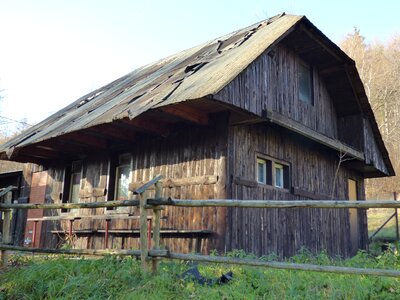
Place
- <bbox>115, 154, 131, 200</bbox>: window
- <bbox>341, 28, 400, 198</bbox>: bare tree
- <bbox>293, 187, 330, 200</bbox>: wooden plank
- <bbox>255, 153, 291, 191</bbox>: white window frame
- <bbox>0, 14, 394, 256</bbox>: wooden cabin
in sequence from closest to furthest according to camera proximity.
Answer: <bbox>0, 14, 394, 256</bbox>: wooden cabin < <bbox>255, 153, 291, 191</bbox>: white window frame < <bbox>293, 187, 330, 200</bbox>: wooden plank < <bbox>115, 154, 131, 200</bbox>: window < <bbox>341, 28, 400, 198</bbox>: bare tree

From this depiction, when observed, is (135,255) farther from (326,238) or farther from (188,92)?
(326,238)

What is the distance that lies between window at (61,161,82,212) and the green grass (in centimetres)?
636

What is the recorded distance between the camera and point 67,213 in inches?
459

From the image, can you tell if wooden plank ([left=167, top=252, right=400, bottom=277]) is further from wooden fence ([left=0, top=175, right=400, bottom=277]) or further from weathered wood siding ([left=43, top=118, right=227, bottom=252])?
weathered wood siding ([left=43, top=118, right=227, bottom=252])

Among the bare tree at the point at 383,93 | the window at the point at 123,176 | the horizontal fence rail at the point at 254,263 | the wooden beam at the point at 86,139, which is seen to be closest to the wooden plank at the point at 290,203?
the horizontal fence rail at the point at 254,263

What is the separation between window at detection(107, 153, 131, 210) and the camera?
422 inches

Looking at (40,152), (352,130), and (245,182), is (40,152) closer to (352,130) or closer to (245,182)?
(245,182)

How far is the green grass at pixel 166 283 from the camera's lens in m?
4.45

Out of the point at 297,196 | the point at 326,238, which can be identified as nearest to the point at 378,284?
the point at 297,196

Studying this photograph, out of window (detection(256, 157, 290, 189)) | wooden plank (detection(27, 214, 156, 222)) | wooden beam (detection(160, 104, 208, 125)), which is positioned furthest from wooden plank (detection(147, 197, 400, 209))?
window (detection(256, 157, 290, 189))

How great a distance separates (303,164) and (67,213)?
22.3ft

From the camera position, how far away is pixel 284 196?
10.2 metres

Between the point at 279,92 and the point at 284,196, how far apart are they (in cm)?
257

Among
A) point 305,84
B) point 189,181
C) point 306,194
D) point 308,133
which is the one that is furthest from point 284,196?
point 305,84
